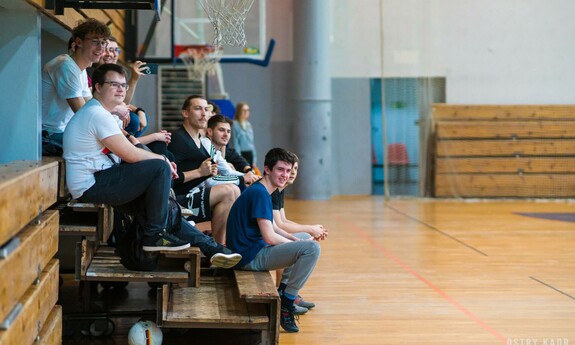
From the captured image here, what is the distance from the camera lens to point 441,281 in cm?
746

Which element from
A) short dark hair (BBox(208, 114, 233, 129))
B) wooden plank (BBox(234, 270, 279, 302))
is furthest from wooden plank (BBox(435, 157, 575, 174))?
wooden plank (BBox(234, 270, 279, 302))

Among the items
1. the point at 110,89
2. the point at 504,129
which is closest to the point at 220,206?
the point at 110,89

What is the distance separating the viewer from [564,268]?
322 inches

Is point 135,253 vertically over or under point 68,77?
under

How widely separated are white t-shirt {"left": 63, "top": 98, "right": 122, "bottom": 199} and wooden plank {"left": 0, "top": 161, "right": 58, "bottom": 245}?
156 mm

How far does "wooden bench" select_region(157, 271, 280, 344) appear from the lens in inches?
181

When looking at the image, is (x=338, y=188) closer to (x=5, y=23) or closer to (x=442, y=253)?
(x=442, y=253)

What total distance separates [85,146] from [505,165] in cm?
1302

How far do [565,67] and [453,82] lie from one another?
2312 millimetres

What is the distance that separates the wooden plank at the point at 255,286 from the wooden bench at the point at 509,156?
11.4m

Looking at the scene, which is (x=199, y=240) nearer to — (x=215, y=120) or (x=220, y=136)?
(x=220, y=136)

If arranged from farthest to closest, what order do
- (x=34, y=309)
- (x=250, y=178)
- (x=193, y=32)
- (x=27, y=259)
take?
1. (x=193, y=32)
2. (x=250, y=178)
3. (x=34, y=309)
4. (x=27, y=259)

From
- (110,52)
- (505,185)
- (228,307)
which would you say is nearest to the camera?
(228,307)

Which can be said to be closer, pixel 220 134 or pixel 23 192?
pixel 23 192
